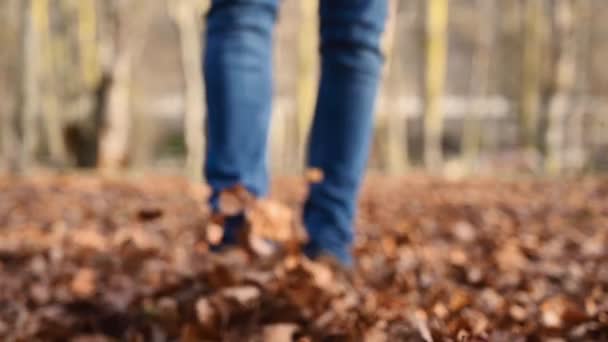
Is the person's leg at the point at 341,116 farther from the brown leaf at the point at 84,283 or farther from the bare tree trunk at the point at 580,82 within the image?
the bare tree trunk at the point at 580,82

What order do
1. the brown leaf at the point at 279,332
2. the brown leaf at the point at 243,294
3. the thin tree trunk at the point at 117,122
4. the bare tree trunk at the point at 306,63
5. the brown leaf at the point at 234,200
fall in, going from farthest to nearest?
the bare tree trunk at the point at 306,63 < the thin tree trunk at the point at 117,122 < the brown leaf at the point at 234,200 < the brown leaf at the point at 243,294 < the brown leaf at the point at 279,332

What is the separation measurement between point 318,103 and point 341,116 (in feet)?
0.30

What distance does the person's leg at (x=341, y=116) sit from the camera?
209 centimetres

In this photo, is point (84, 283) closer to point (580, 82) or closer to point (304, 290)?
point (304, 290)

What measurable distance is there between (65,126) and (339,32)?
1512 centimetres

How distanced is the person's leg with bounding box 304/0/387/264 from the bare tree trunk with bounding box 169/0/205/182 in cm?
1381

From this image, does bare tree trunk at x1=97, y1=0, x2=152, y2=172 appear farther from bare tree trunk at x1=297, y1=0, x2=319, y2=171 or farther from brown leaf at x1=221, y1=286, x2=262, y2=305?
brown leaf at x1=221, y1=286, x2=262, y2=305

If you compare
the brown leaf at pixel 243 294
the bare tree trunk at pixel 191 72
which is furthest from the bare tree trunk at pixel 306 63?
the brown leaf at pixel 243 294

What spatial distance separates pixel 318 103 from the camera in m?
2.19

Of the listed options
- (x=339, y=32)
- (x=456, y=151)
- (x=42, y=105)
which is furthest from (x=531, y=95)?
(x=339, y=32)

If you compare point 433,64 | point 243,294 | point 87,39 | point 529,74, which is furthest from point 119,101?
point 243,294

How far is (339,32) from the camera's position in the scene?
2.10 meters

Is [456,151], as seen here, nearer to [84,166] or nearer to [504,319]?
[84,166]

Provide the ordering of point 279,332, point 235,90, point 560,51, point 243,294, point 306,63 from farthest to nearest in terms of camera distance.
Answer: point 306,63, point 560,51, point 235,90, point 243,294, point 279,332
